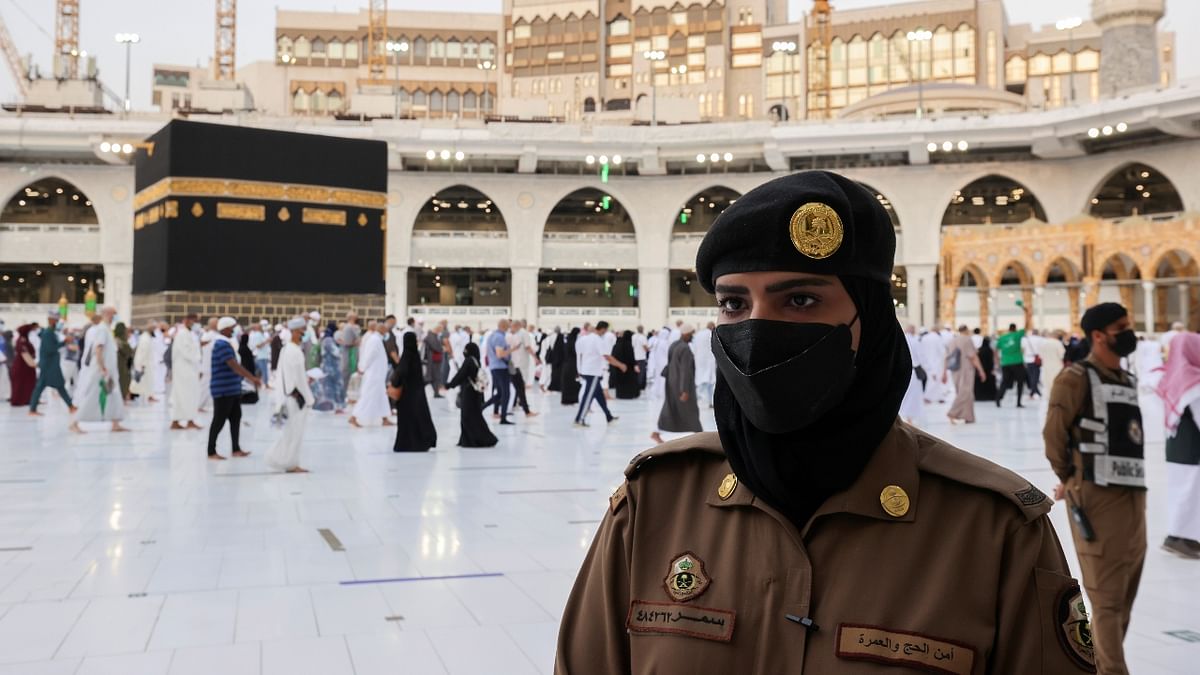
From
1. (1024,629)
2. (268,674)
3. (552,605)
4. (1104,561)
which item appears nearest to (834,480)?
(1024,629)

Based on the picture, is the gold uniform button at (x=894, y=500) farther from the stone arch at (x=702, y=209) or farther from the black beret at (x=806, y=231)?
the stone arch at (x=702, y=209)

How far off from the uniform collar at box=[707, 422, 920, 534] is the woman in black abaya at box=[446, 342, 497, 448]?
8.79 metres

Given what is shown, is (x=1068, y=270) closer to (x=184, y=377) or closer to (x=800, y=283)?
(x=184, y=377)

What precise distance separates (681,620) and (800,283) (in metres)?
0.42

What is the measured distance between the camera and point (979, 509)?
1.08 metres

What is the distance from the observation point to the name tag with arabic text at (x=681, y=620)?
111cm

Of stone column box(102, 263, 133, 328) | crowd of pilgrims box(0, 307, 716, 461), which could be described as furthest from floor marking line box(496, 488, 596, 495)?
stone column box(102, 263, 133, 328)

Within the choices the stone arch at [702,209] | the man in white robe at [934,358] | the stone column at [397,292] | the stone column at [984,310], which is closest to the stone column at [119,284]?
the stone column at [397,292]

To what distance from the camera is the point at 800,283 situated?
119 centimetres

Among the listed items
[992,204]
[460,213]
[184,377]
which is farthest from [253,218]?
[992,204]

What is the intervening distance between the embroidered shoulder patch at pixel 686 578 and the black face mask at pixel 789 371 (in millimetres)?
178

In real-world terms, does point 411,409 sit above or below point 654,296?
below

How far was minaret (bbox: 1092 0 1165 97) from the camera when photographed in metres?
38.3

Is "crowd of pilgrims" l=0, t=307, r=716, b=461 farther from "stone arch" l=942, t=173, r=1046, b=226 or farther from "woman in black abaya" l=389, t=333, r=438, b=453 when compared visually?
"stone arch" l=942, t=173, r=1046, b=226
